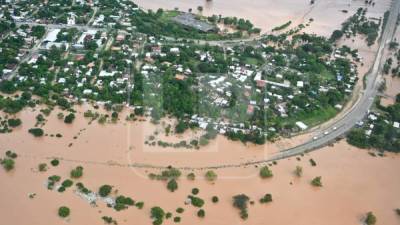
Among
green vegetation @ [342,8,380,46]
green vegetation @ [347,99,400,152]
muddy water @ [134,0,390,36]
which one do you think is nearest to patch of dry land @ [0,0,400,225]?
green vegetation @ [347,99,400,152]

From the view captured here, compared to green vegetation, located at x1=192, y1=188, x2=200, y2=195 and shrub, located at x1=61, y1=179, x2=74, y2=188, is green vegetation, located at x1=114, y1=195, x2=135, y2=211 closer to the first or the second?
shrub, located at x1=61, y1=179, x2=74, y2=188

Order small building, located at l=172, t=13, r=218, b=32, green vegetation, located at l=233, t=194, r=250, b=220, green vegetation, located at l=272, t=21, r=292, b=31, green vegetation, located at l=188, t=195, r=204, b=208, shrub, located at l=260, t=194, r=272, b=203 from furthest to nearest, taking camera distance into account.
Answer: green vegetation, located at l=272, t=21, r=292, b=31 < small building, located at l=172, t=13, r=218, b=32 < shrub, located at l=260, t=194, r=272, b=203 < green vegetation, located at l=188, t=195, r=204, b=208 < green vegetation, located at l=233, t=194, r=250, b=220

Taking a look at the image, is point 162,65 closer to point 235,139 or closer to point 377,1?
point 235,139

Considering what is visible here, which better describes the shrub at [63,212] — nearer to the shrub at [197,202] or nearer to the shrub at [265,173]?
the shrub at [197,202]

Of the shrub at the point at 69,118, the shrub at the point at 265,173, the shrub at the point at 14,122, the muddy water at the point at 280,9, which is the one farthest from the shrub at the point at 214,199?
the muddy water at the point at 280,9

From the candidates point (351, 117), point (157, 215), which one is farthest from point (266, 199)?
point (351, 117)

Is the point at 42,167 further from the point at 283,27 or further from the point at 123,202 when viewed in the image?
the point at 283,27
